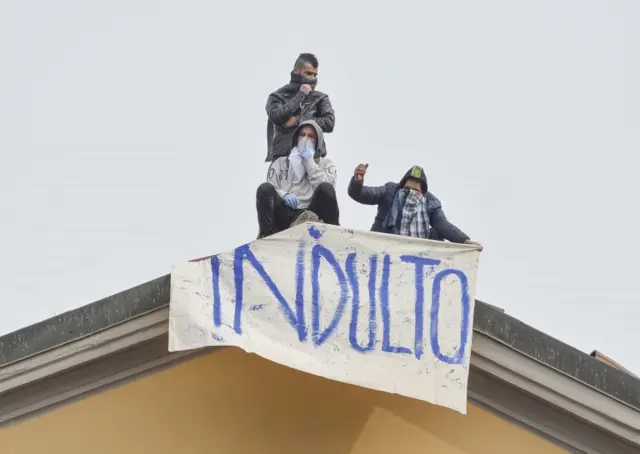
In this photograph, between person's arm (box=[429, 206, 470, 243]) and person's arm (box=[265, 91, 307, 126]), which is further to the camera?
person's arm (box=[265, 91, 307, 126])

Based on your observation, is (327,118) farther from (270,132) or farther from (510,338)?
(510,338)

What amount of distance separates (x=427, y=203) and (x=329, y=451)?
232 cm

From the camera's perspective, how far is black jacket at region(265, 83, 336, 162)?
1139 cm

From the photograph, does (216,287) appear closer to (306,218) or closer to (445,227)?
(306,218)

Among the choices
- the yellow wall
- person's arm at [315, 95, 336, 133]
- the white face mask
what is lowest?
the yellow wall

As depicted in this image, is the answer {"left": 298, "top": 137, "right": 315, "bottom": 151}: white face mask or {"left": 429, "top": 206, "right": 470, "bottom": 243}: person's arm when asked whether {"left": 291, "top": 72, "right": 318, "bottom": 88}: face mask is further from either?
{"left": 429, "top": 206, "right": 470, "bottom": 243}: person's arm

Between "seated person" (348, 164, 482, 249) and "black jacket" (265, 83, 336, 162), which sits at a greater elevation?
"black jacket" (265, 83, 336, 162)

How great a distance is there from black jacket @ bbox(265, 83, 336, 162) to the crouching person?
17 cm

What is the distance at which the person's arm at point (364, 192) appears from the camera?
10812 mm

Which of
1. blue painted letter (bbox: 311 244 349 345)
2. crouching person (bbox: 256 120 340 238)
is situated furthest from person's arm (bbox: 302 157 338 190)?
blue painted letter (bbox: 311 244 349 345)

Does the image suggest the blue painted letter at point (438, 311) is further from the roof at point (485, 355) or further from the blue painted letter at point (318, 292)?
the blue painted letter at point (318, 292)

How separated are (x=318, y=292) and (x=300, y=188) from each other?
179cm

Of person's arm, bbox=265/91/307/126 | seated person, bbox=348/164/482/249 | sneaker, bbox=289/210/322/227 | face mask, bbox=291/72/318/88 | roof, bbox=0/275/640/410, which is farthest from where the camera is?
face mask, bbox=291/72/318/88

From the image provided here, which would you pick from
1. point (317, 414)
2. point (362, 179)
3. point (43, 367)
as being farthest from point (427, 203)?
point (43, 367)
